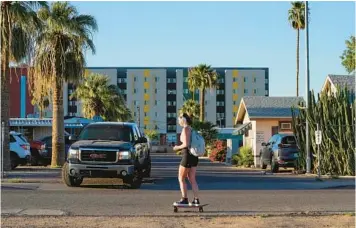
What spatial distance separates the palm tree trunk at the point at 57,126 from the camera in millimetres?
27891

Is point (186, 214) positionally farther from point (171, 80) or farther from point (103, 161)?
point (171, 80)

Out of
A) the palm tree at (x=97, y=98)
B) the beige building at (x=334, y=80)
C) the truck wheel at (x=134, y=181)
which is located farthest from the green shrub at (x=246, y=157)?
the palm tree at (x=97, y=98)

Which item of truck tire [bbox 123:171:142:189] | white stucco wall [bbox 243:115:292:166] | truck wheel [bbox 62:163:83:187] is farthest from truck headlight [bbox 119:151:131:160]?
white stucco wall [bbox 243:115:292:166]

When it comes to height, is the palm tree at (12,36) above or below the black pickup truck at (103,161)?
above

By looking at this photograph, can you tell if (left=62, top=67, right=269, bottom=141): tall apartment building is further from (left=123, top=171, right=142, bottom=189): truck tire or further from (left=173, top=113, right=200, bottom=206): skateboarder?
(left=173, top=113, right=200, bottom=206): skateboarder

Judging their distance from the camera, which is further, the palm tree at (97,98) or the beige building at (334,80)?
the palm tree at (97,98)

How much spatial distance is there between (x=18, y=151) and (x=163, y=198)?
13589 mm

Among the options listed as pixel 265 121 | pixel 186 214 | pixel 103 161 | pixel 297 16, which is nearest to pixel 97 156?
pixel 103 161

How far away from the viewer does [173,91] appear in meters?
115

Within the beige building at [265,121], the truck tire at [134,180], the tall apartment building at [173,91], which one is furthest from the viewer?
the tall apartment building at [173,91]

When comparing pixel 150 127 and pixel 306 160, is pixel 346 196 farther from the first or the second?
pixel 150 127

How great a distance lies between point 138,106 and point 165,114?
5.52 metres

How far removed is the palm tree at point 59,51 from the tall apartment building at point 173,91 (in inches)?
3361

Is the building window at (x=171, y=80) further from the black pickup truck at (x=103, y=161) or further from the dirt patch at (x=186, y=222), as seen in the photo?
the dirt patch at (x=186, y=222)
